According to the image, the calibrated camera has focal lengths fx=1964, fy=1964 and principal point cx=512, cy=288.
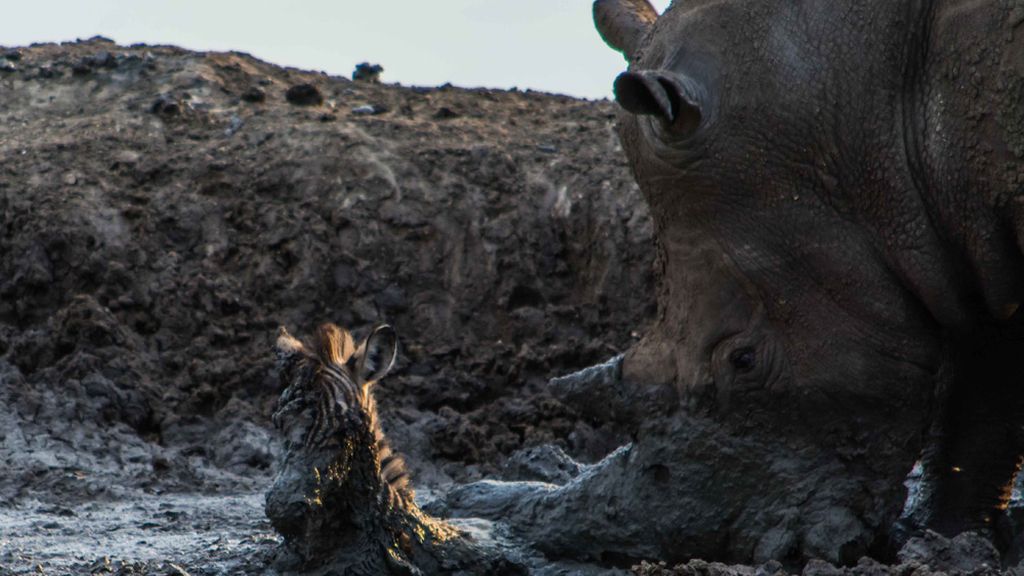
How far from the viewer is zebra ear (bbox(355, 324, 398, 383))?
475 cm

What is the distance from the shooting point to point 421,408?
8.08 m

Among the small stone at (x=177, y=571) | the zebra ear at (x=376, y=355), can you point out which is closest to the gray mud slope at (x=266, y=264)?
the small stone at (x=177, y=571)

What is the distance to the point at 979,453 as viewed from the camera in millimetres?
5234

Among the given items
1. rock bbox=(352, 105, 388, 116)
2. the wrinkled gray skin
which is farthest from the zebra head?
rock bbox=(352, 105, 388, 116)

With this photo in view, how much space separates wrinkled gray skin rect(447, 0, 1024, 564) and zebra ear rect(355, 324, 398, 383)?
585 mm

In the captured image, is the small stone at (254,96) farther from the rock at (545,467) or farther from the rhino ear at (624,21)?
the rhino ear at (624,21)

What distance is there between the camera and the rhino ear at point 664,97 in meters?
4.49

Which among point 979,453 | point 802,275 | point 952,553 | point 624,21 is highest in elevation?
point 624,21

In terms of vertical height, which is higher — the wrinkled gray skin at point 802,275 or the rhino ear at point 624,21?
the rhino ear at point 624,21

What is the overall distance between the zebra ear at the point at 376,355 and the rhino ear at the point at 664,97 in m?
0.82

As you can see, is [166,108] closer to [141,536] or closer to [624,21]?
[141,536]

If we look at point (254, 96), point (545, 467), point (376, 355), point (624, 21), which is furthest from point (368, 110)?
point (376, 355)

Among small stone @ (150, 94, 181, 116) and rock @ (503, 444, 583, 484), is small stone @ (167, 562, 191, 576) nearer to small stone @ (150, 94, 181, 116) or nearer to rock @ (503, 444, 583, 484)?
rock @ (503, 444, 583, 484)

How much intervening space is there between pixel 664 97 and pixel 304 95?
5.45 meters
